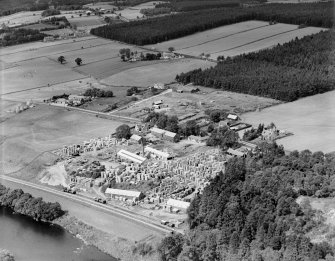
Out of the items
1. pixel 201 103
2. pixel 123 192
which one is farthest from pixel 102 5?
pixel 123 192

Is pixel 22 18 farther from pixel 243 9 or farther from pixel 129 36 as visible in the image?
pixel 243 9

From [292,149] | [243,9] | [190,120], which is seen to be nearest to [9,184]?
[190,120]

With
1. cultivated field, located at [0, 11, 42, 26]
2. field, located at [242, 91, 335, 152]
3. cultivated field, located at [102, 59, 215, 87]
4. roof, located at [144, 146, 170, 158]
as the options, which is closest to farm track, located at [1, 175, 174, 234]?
roof, located at [144, 146, 170, 158]

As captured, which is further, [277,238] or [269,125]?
[269,125]

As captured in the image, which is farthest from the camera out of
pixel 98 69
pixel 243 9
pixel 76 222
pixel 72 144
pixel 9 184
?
pixel 243 9

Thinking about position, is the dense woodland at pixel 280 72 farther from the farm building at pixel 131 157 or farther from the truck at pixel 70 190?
the truck at pixel 70 190

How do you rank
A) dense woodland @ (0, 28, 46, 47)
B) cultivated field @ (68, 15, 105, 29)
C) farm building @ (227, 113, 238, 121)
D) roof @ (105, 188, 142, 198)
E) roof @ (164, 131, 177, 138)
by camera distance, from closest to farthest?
roof @ (105, 188, 142, 198)
roof @ (164, 131, 177, 138)
farm building @ (227, 113, 238, 121)
dense woodland @ (0, 28, 46, 47)
cultivated field @ (68, 15, 105, 29)

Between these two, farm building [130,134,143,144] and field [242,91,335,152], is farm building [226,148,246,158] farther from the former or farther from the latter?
farm building [130,134,143,144]
